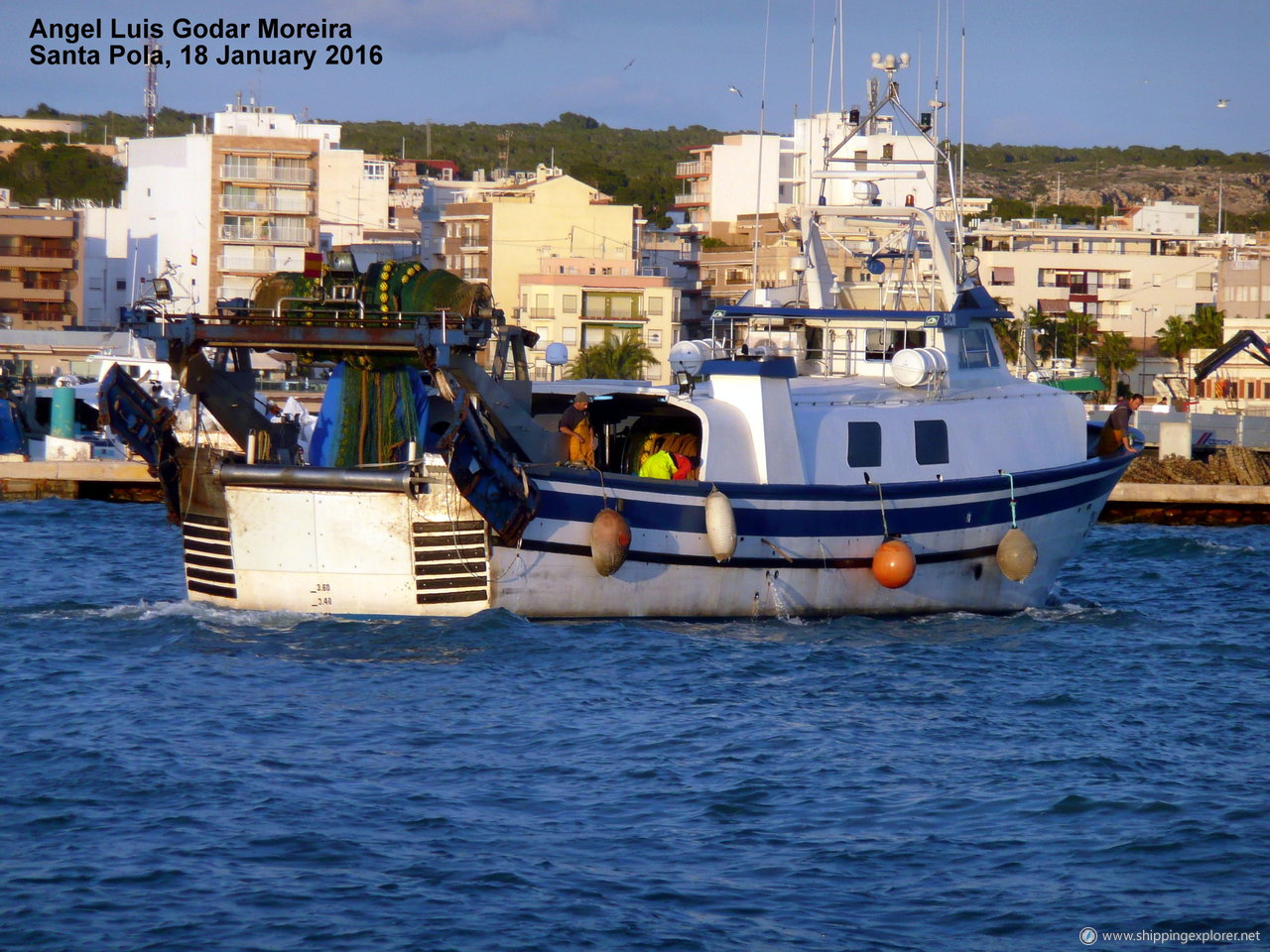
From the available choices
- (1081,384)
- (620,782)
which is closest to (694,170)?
(1081,384)

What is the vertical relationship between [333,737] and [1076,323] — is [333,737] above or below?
below

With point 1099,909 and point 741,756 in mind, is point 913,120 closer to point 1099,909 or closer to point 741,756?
point 741,756

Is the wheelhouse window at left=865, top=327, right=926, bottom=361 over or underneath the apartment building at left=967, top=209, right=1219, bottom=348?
underneath

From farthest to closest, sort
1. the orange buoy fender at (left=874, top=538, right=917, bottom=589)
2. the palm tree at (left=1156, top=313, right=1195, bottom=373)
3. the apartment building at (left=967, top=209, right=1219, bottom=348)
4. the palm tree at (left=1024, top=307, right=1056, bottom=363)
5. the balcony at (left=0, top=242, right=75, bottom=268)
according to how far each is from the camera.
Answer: the apartment building at (left=967, top=209, right=1219, bottom=348)
the balcony at (left=0, top=242, right=75, bottom=268)
the palm tree at (left=1024, top=307, right=1056, bottom=363)
the palm tree at (left=1156, top=313, right=1195, bottom=373)
the orange buoy fender at (left=874, top=538, right=917, bottom=589)

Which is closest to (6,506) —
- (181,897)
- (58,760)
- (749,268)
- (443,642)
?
(443,642)

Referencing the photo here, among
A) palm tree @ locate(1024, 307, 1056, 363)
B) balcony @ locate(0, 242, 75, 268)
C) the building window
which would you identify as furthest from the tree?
balcony @ locate(0, 242, 75, 268)

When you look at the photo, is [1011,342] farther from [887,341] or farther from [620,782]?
[620,782]

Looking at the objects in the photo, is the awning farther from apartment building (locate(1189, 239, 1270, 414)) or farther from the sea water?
apartment building (locate(1189, 239, 1270, 414))

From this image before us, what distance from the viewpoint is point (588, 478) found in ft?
52.1

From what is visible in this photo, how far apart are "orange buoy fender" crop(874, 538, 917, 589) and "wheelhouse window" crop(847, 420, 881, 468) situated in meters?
1.08

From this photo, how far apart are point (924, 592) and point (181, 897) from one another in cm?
1036

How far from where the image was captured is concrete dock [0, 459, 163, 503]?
34.6 meters

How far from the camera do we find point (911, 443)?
1786cm
